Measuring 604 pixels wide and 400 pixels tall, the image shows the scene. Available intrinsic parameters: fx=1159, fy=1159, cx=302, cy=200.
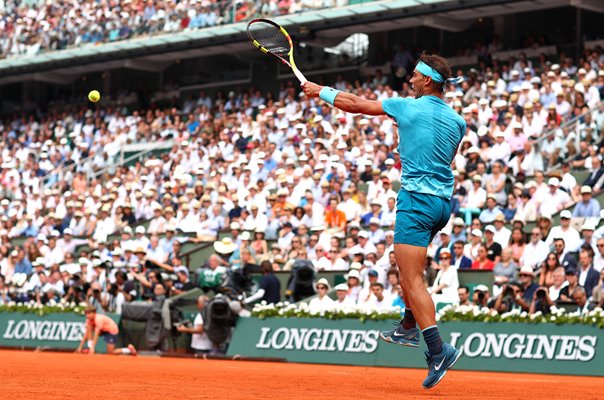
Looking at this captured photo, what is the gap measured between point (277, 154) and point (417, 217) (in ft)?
60.5

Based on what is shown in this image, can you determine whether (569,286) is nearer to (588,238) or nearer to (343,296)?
(588,238)

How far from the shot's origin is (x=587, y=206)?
62.5 ft

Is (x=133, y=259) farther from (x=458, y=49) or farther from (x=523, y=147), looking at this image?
(x=458, y=49)

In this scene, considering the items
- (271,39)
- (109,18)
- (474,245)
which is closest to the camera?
(271,39)

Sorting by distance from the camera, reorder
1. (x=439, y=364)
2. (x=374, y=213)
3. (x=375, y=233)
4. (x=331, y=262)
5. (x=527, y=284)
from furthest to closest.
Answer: (x=374, y=213) < (x=331, y=262) < (x=375, y=233) < (x=527, y=284) < (x=439, y=364)

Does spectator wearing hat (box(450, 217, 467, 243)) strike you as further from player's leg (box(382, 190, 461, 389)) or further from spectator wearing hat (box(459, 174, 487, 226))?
player's leg (box(382, 190, 461, 389))

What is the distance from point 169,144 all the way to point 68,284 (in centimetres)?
925

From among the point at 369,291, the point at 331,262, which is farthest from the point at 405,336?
the point at 331,262

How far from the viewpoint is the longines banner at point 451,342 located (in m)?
15.9

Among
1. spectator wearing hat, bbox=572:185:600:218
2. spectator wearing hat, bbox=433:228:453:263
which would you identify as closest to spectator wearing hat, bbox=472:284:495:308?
spectator wearing hat, bbox=433:228:453:263

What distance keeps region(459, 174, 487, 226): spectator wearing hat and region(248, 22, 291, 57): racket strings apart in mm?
9586

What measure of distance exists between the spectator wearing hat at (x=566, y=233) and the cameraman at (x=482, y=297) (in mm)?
1429

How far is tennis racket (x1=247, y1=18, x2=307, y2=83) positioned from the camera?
11078 mm

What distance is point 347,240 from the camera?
69.1 ft
